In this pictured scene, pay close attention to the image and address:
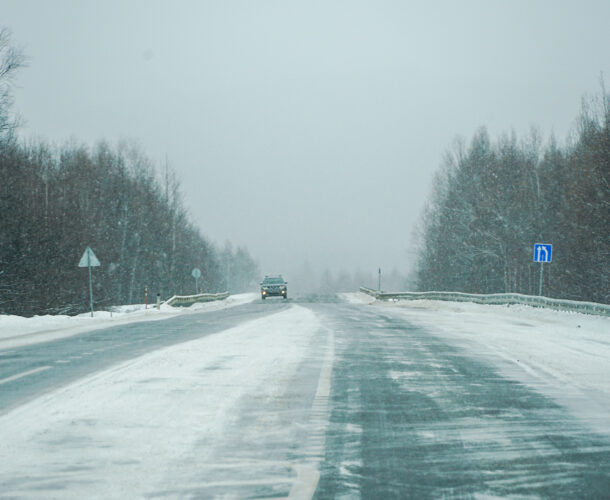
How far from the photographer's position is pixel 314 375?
8484 mm

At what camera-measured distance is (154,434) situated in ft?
17.4

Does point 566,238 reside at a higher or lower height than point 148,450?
higher

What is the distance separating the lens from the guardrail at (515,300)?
67.5 feet

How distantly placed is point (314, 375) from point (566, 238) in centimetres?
4335

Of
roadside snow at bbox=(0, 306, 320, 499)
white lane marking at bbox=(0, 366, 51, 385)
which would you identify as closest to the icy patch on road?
roadside snow at bbox=(0, 306, 320, 499)

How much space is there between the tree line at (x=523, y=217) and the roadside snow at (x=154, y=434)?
114 feet

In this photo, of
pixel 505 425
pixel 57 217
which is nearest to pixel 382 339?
pixel 505 425

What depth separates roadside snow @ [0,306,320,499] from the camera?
4.15 metres

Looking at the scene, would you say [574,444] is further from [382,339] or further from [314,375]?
[382,339]

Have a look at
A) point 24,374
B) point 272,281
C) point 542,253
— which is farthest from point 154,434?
point 272,281

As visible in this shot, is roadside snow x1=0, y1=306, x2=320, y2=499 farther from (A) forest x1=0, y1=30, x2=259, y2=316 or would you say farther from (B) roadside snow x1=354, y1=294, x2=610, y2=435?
(A) forest x1=0, y1=30, x2=259, y2=316

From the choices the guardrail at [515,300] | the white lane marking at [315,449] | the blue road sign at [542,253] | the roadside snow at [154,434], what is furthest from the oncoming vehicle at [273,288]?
the white lane marking at [315,449]

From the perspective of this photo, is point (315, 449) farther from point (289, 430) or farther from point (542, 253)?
point (542, 253)

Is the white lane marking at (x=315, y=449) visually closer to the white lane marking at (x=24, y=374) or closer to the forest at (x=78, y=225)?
the white lane marking at (x=24, y=374)
